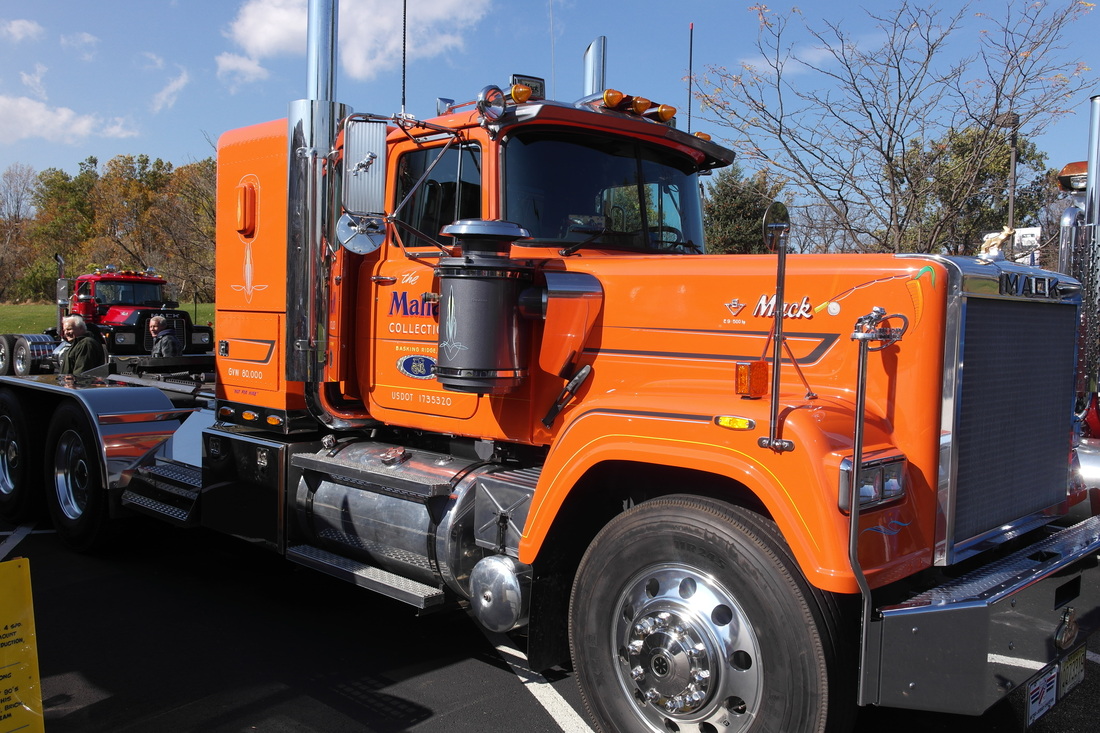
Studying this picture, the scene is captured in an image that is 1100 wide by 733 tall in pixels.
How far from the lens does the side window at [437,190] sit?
13.4ft

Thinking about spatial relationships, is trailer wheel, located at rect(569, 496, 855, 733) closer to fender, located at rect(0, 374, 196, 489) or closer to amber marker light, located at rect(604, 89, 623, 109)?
amber marker light, located at rect(604, 89, 623, 109)

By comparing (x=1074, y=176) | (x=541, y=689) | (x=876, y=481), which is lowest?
(x=541, y=689)

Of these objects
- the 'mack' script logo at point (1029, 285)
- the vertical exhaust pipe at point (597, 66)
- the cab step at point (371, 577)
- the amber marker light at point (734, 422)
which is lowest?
the cab step at point (371, 577)

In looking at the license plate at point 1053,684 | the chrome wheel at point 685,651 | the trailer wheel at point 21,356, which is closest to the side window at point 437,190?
the chrome wheel at point 685,651

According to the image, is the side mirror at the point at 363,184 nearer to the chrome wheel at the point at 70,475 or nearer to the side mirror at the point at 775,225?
the side mirror at the point at 775,225

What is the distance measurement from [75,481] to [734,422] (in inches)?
222

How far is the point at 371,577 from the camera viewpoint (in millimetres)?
4152

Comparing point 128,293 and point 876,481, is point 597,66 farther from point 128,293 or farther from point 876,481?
point 128,293

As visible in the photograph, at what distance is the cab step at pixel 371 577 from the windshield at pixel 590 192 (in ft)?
5.65

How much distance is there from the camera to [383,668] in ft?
13.9

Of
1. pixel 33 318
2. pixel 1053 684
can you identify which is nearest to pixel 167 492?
pixel 1053 684

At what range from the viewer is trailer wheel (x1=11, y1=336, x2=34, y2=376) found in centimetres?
1516

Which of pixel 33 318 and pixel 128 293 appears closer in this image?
pixel 128 293

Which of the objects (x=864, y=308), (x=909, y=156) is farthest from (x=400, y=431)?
(x=909, y=156)
